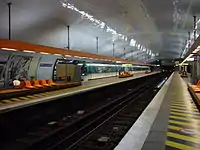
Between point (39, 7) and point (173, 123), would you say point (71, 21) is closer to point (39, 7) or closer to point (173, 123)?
point (39, 7)

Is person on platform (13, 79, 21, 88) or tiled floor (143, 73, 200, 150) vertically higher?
person on platform (13, 79, 21, 88)

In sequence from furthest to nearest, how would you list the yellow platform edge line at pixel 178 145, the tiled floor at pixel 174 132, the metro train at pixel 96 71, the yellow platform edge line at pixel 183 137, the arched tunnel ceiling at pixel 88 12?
1. the metro train at pixel 96 71
2. the arched tunnel ceiling at pixel 88 12
3. the yellow platform edge line at pixel 183 137
4. the tiled floor at pixel 174 132
5. the yellow platform edge line at pixel 178 145

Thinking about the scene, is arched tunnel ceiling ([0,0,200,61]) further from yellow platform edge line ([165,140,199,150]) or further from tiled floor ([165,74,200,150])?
yellow platform edge line ([165,140,199,150])

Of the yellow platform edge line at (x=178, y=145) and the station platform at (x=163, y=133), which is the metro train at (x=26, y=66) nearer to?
the station platform at (x=163, y=133)

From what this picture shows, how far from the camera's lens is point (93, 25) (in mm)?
16250

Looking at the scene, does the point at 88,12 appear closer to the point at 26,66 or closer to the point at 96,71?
the point at 26,66

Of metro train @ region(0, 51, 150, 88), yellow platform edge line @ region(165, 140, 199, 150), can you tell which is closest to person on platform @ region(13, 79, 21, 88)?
metro train @ region(0, 51, 150, 88)

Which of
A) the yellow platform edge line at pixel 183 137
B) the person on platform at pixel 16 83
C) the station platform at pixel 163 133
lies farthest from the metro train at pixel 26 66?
the yellow platform edge line at pixel 183 137

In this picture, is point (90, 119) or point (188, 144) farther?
point (90, 119)

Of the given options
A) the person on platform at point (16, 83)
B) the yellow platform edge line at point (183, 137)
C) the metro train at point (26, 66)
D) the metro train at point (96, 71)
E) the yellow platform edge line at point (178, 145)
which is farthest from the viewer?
the metro train at point (96, 71)

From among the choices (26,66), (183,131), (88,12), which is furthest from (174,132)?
(26,66)

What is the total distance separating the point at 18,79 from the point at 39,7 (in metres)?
7.93

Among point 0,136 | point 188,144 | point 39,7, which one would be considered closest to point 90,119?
point 0,136

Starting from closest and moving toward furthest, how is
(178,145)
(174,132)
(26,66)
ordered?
1. (178,145)
2. (174,132)
3. (26,66)
